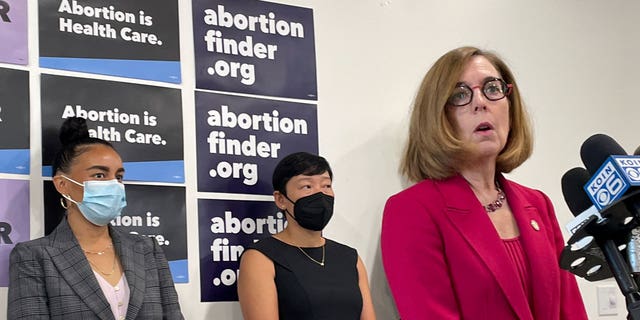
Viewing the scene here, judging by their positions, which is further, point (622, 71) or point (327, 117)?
point (622, 71)

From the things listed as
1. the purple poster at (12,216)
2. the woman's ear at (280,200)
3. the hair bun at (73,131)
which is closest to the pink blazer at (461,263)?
the woman's ear at (280,200)

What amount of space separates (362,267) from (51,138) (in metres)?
1.15

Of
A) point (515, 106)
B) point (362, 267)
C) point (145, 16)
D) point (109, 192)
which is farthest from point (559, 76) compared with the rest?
point (109, 192)

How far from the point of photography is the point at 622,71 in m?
3.96

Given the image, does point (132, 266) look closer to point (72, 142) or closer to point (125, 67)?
point (72, 142)

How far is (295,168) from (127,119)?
1.92 ft

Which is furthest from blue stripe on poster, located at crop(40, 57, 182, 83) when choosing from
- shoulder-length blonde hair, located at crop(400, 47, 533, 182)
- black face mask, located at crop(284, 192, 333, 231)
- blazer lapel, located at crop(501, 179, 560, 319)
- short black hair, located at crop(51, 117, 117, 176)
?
blazer lapel, located at crop(501, 179, 560, 319)

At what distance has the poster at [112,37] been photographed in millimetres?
2553

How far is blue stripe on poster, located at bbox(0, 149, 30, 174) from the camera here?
2.39m

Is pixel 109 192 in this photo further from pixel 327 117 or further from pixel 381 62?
pixel 381 62

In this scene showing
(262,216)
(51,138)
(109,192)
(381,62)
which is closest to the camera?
(109,192)

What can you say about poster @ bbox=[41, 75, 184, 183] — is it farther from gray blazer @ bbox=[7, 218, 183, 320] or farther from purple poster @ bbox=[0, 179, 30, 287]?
gray blazer @ bbox=[7, 218, 183, 320]

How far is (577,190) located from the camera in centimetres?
149

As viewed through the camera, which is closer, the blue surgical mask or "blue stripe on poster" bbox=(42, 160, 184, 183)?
the blue surgical mask
